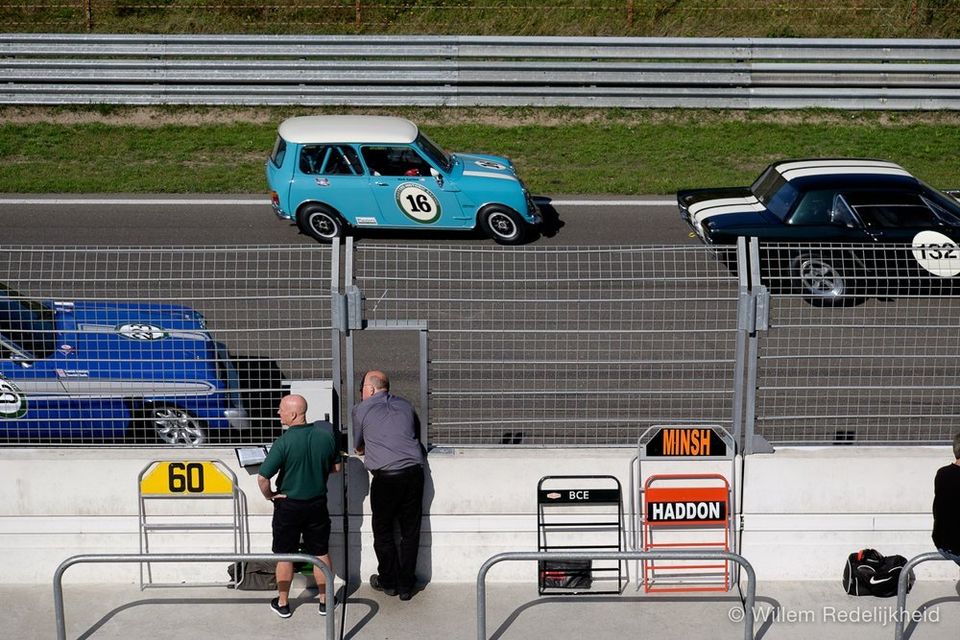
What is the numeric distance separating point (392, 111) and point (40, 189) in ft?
19.7

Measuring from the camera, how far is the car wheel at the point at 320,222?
1507 centimetres

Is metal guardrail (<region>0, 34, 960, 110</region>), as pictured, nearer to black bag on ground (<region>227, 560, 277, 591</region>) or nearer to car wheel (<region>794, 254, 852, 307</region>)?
car wheel (<region>794, 254, 852, 307</region>)

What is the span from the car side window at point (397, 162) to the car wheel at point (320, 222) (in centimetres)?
78

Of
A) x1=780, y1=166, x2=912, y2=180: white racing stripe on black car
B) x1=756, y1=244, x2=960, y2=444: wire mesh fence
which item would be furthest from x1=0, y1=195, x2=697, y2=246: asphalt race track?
x1=756, y1=244, x2=960, y2=444: wire mesh fence

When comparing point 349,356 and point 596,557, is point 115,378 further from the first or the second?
point 596,557

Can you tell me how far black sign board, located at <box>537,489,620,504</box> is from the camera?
8.12 meters

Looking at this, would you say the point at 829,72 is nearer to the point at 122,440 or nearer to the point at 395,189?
the point at 395,189

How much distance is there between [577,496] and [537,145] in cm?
1168

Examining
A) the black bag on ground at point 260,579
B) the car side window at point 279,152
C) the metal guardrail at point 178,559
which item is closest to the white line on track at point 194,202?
the car side window at point 279,152

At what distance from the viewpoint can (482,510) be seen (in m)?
8.22

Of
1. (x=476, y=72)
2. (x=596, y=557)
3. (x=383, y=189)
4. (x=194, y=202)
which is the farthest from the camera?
(x=476, y=72)

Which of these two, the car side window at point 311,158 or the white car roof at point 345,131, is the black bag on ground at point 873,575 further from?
the car side window at point 311,158

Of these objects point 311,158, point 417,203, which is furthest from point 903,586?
point 311,158

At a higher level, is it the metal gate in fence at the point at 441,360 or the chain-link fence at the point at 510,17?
the chain-link fence at the point at 510,17
